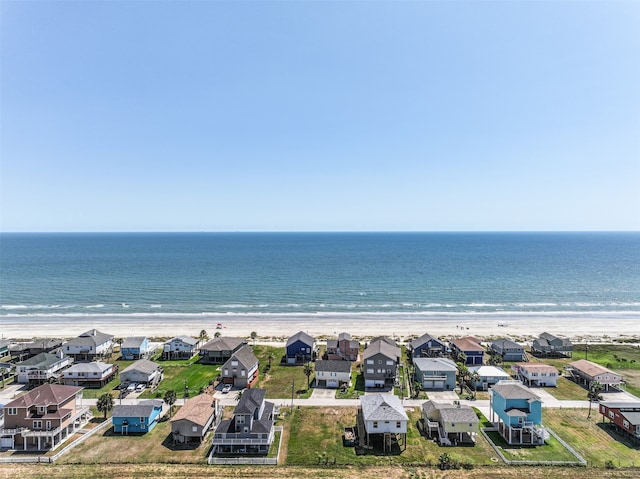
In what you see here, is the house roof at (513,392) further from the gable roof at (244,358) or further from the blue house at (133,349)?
the blue house at (133,349)

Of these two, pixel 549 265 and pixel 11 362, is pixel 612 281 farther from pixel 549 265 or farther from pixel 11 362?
pixel 11 362

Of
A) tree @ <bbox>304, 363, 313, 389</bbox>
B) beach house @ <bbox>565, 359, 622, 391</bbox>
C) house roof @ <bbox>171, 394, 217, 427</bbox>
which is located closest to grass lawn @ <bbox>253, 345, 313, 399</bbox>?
tree @ <bbox>304, 363, 313, 389</bbox>

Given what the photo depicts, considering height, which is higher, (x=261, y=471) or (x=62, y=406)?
(x=62, y=406)

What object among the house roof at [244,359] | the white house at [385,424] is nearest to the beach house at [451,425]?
the white house at [385,424]

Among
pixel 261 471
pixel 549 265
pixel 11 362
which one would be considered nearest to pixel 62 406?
pixel 261 471

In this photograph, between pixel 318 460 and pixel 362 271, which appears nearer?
Result: pixel 318 460

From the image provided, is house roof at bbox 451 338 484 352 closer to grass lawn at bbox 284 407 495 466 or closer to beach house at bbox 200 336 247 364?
grass lawn at bbox 284 407 495 466

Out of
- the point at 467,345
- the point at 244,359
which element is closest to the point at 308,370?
the point at 244,359
